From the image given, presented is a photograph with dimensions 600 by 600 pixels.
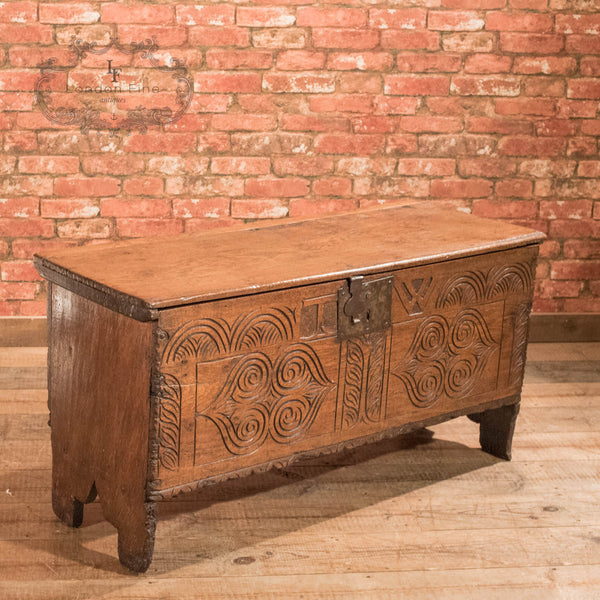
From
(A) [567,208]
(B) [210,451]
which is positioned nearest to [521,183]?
(A) [567,208]

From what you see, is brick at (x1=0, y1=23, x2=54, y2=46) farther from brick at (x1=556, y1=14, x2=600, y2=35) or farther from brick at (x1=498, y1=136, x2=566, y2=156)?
brick at (x1=556, y1=14, x2=600, y2=35)

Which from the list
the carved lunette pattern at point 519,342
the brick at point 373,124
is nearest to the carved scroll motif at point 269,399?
the carved lunette pattern at point 519,342

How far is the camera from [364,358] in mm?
2629

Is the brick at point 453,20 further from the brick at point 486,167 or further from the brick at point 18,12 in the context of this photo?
the brick at point 18,12

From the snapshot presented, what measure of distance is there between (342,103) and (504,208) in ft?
2.41

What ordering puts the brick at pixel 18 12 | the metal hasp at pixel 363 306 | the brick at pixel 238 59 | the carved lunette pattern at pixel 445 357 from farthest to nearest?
1. the brick at pixel 238 59
2. the brick at pixel 18 12
3. the carved lunette pattern at pixel 445 357
4. the metal hasp at pixel 363 306

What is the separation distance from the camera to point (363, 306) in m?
2.56

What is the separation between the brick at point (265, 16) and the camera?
11.7 feet

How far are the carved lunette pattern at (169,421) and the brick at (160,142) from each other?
156 centimetres

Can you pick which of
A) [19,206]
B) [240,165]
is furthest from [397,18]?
[19,206]

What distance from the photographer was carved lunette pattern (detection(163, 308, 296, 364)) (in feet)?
7.44

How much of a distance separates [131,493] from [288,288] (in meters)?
0.59

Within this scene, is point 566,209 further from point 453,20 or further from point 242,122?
point 242,122

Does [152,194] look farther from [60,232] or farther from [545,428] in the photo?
[545,428]
